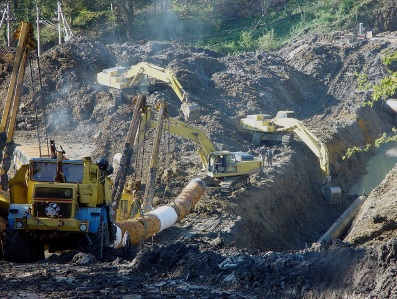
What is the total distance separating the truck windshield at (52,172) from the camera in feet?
59.5

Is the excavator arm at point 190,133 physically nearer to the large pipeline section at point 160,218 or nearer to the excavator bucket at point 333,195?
the large pipeline section at point 160,218

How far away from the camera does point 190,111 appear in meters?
37.7

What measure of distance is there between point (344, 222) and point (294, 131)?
6357 millimetres

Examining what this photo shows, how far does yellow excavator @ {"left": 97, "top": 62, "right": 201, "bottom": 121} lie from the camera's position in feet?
124

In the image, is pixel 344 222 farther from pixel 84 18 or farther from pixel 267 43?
pixel 84 18

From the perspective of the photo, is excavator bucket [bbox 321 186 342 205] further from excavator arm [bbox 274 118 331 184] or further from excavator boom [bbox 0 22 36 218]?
excavator boom [bbox 0 22 36 218]

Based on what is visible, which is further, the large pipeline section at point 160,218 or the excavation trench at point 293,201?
the excavation trench at point 293,201

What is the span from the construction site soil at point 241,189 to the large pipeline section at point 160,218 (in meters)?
0.45

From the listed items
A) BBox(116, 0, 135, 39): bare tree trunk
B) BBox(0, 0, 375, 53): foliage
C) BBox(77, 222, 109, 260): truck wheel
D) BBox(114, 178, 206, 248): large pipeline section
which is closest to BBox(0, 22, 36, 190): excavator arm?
BBox(114, 178, 206, 248): large pipeline section

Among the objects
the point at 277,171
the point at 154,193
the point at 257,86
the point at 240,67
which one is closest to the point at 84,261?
the point at 154,193

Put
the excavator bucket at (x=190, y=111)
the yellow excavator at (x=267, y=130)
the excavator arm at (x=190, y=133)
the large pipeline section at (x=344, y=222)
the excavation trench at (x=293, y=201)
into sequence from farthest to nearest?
the excavator bucket at (x=190, y=111) → the yellow excavator at (x=267, y=130) → the large pipeline section at (x=344, y=222) → the excavator arm at (x=190, y=133) → the excavation trench at (x=293, y=201)

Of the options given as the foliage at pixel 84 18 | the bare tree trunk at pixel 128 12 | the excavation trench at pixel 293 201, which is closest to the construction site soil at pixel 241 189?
the excavation trench at pixel 293 201

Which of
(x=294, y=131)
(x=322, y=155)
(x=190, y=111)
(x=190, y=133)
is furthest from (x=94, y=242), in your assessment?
(x=190, y=111)

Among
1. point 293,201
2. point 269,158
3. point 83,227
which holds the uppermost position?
point 83,227
